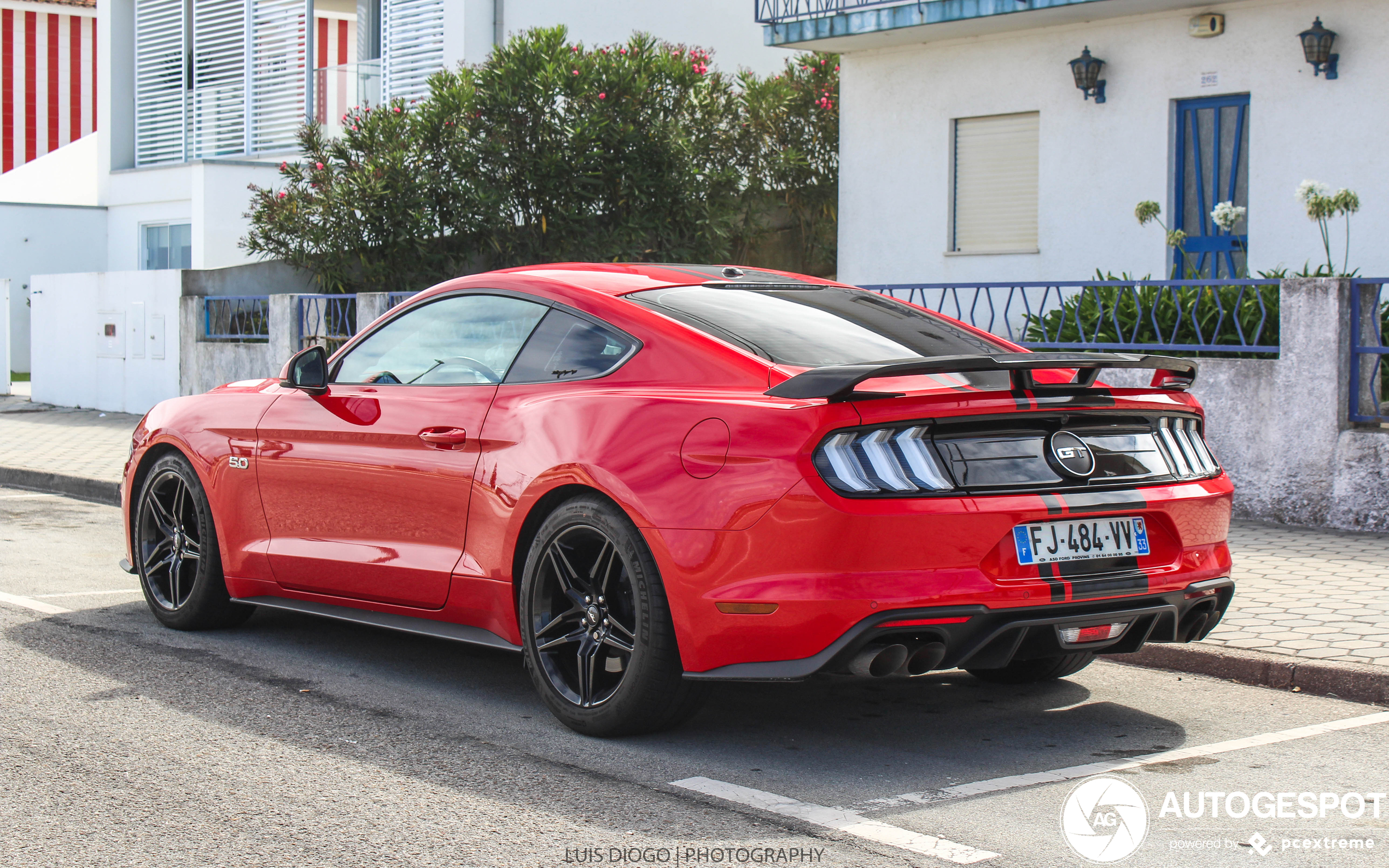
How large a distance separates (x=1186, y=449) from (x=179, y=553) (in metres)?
4.23

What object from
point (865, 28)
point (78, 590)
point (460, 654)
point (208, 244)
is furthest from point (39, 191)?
point (460, 654)

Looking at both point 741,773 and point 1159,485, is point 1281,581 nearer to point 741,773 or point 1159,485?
point 1159,485

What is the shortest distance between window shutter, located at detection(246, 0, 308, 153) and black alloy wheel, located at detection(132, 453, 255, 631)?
19.1 m

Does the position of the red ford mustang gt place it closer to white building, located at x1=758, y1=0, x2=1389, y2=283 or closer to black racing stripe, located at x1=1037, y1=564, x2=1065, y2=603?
black racing stripe, located at x1=1037, y1=564, x2=1065, y2=603

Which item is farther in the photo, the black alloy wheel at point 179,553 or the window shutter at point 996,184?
the window shutter at point 996,184

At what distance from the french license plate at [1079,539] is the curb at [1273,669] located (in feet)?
5.06

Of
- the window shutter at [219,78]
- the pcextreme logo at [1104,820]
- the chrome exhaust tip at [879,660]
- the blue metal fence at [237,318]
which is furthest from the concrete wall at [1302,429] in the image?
the window shutter at [219,78]

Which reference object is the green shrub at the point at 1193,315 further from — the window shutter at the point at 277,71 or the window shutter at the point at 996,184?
the window shutter at the point at 277,71

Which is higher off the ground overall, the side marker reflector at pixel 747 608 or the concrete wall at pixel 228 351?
the concrete wall at pixel 228 351

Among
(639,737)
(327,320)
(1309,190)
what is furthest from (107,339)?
(639,737)

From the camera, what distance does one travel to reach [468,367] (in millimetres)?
5547

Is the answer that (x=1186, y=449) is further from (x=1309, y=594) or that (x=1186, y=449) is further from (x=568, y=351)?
(x=1309, y=594)

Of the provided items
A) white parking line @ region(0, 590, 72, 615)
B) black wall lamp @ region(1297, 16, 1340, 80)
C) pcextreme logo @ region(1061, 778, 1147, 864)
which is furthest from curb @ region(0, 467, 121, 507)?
black wall lamp @ region(1297, 16, 1340, 80)

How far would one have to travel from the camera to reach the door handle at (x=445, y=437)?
5309 millimetres
